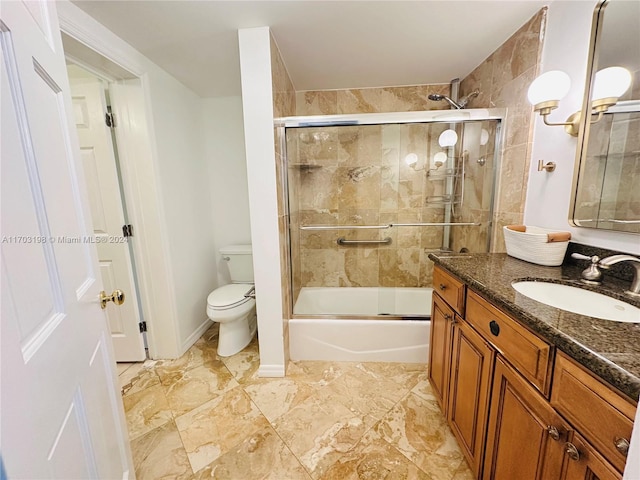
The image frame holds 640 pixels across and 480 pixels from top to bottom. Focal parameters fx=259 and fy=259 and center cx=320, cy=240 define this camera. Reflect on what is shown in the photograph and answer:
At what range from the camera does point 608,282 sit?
103cm

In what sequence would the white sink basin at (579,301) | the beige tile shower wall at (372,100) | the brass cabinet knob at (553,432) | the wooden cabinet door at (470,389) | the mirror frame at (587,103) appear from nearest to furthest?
the brass cabinet knob at (553,432), the white sink basin at (579,301), the wooden cabinet door at (470,389), the mirror frame at (587,103), the beige tile shower wall at (372,100)

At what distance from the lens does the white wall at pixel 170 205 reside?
5.76ft

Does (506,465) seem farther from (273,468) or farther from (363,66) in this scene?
(363,66)

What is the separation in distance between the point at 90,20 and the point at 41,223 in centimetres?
145

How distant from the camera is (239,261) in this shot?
249cm

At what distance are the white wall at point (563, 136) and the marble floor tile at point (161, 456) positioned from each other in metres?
2.17

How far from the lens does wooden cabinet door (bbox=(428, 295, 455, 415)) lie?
129 centimetres

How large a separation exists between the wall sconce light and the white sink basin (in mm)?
755

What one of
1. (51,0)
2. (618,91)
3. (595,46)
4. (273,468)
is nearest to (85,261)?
(51,0)

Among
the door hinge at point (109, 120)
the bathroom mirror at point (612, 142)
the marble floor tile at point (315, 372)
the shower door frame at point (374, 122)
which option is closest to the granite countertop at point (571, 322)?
the bathroom mirror at point (612, 142)

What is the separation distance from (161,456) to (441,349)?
1523mm

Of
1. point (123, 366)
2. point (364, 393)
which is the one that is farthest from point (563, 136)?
point (123, 366)

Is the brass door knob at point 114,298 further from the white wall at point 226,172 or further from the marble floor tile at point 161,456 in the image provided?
the white wall at point 226,172

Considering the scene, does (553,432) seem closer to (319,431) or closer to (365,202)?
(319,431)
